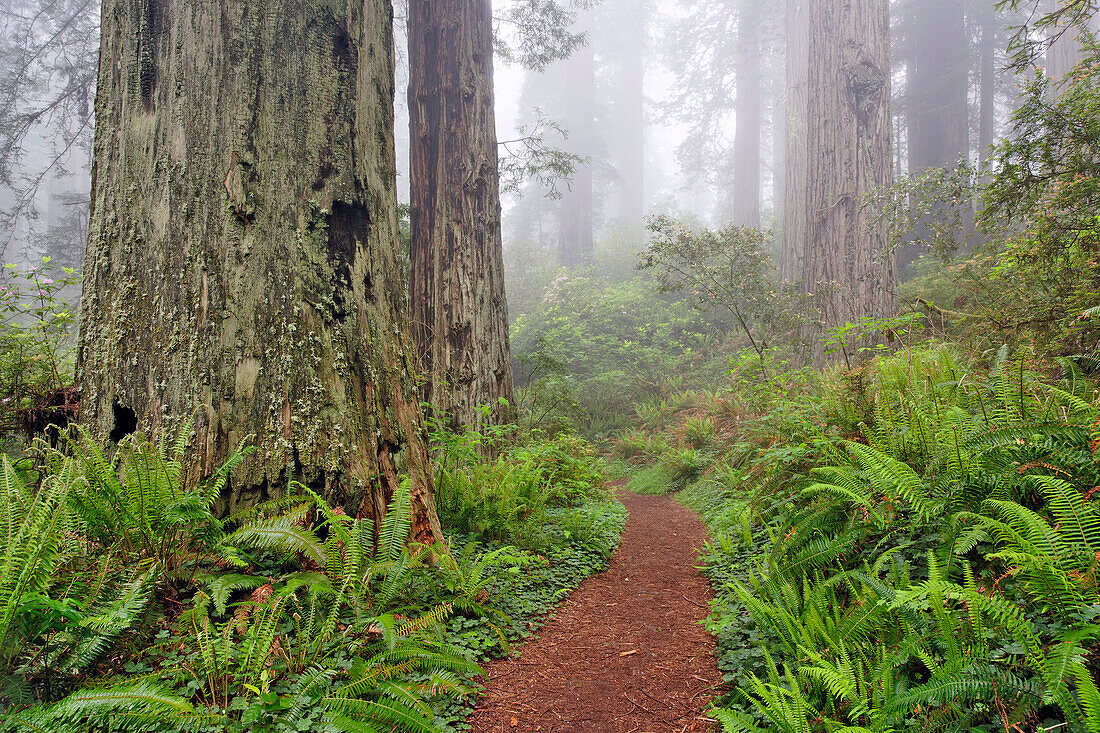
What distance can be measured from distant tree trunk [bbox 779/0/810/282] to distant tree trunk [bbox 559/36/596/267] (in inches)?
417

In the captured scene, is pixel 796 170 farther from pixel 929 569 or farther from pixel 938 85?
pixel 929 569

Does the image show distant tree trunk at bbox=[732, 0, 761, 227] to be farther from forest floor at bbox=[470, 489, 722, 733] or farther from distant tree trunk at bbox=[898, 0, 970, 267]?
forest floor at bbox=[470, 489, 722, 733]

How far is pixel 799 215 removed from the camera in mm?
9414

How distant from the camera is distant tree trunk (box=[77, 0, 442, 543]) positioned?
2.46 meters

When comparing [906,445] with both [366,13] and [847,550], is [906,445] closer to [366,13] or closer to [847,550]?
[847,550]

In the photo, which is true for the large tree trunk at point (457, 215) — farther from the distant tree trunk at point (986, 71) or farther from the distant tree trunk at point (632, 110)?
the distant tree trunk at point (632, 110)

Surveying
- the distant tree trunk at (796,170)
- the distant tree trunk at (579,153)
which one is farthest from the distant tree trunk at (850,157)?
the distant tree trunk at (579,153)

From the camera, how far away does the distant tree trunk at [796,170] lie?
8667 millimetres

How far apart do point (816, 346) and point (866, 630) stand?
247 inches

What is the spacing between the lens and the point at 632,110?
35.8 metres

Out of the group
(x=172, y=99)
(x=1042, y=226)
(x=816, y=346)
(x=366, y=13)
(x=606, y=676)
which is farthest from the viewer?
(x=816, y=346)

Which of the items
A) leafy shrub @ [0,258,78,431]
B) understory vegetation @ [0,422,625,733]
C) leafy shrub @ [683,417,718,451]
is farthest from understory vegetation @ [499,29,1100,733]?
leafy shrub @ [0,258,78,431]

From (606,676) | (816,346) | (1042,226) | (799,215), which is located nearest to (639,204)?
(799,215)

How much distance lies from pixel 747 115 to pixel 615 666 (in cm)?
2525
